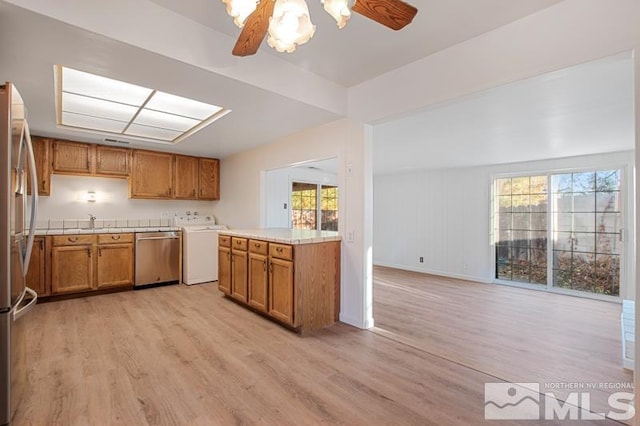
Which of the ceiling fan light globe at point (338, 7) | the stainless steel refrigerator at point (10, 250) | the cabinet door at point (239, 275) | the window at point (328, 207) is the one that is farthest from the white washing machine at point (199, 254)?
the ceiling fan light globe at point (338, 7)

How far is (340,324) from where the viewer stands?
3203 mm

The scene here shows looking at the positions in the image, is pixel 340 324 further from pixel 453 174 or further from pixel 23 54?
pixel 453 174

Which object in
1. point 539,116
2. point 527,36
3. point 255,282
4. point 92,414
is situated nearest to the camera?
point 92,414

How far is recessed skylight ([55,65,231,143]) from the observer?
8.67 feet

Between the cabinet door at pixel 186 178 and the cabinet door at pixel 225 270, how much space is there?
68.6 inches

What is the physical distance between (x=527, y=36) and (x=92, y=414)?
350 cm

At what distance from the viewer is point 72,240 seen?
4027 mm

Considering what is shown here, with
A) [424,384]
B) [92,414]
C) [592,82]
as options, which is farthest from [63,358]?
[592,82]

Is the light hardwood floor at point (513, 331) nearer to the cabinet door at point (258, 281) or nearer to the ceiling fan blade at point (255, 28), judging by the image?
the cabinet door at point (258, 281)

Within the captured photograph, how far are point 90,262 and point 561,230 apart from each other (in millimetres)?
7200

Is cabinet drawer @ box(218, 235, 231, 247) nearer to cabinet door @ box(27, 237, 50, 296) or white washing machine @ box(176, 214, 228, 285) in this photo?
white washing machine @ box(176, 214, 228, 285)

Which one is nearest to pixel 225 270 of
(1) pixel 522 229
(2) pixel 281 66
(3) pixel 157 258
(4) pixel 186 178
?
(3) pixel 157 258

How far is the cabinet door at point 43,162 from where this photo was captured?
405cm

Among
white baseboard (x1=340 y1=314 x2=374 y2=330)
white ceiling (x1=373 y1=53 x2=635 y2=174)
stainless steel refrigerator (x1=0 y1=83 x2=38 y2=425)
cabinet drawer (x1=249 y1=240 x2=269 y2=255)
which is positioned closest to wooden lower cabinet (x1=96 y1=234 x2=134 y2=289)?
cabinet drawer (x1=249 y1=240 x2=269 y2=255)
